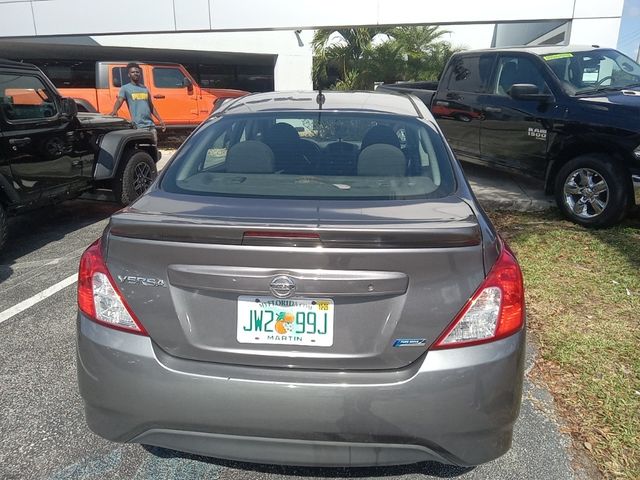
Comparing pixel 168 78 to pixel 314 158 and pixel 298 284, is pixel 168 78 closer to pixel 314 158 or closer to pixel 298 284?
pixel 314 158

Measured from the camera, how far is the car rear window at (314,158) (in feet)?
7.54

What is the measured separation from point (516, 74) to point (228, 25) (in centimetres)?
939

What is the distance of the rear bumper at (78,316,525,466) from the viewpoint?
173 centimetres

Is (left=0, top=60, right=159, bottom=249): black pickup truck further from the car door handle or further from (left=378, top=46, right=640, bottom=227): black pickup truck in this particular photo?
(left=378, top=46, right=640, bottom=227): black pickup truck

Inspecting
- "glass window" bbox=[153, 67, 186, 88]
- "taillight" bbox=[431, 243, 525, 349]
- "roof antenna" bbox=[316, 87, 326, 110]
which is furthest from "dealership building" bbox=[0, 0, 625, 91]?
"taillight" bbox=[431, 243, 525, 349]

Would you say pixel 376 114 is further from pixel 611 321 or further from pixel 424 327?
pixel 611 321

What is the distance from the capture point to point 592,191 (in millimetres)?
5418

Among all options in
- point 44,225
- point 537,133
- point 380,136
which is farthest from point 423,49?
point 380,136

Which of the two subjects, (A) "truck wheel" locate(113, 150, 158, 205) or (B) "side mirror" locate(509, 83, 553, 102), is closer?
(B) "side mirror" locate(509, 83, 553, 102)

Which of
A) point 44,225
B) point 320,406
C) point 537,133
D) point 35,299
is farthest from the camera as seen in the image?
point 44,225

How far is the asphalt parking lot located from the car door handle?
167cm

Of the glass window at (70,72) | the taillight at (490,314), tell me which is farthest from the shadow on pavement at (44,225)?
the glass window at (70,72)

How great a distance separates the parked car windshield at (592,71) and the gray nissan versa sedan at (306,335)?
4934 millimetres

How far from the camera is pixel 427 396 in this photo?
5.64 ft
